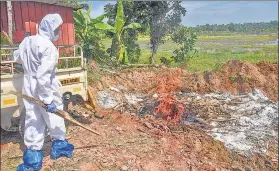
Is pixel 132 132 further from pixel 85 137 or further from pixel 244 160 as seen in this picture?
pixel 244 160

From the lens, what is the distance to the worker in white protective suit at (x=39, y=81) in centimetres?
172

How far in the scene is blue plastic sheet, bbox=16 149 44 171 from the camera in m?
1.89

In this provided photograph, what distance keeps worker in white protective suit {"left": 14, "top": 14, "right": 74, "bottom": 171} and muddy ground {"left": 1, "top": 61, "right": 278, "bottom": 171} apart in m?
0.10

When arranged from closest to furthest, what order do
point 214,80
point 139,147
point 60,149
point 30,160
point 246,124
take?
point 30,160, point 60,149, point 139,147, point 246,124, point 214,80

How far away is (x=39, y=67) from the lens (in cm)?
173

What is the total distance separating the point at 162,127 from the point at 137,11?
1294 millimetres

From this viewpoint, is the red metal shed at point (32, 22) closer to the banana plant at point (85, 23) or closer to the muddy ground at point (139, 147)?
the banana plant at point (85, 23)

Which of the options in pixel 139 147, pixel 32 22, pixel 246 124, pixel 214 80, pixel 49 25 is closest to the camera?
pixel 49 25

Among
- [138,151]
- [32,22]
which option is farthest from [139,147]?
[32,22]

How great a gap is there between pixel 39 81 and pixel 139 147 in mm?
1382

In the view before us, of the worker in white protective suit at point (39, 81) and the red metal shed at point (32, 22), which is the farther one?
the red metal shed at point (32, 22)

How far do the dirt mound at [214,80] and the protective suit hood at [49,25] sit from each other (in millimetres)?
2378

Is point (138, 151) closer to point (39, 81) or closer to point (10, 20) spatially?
point (39, 81)

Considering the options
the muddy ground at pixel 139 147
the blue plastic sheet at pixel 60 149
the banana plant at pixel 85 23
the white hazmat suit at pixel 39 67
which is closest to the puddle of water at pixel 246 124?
the muddy ground at pixel 139 147
